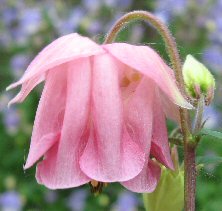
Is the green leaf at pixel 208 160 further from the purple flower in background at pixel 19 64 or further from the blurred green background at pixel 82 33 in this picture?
the purple flower in background at pixel 19 64

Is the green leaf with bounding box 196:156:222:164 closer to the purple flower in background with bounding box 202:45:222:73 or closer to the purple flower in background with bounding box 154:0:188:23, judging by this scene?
the purple flower in background with bounding box 202:45:222:73

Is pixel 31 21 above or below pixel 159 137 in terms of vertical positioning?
below

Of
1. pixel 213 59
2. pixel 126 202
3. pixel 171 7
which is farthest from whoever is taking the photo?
pixel 171 7

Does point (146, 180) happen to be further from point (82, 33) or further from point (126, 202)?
point (82, 33)

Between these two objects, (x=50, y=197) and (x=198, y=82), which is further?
(x=50, y=197)

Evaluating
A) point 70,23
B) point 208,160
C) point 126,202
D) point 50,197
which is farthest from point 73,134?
point 70,23

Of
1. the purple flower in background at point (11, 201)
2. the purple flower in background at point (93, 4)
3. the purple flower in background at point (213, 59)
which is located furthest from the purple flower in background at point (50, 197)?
the purple flower in background at point (93, 4)

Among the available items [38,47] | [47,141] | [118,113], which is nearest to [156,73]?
[118,113]
